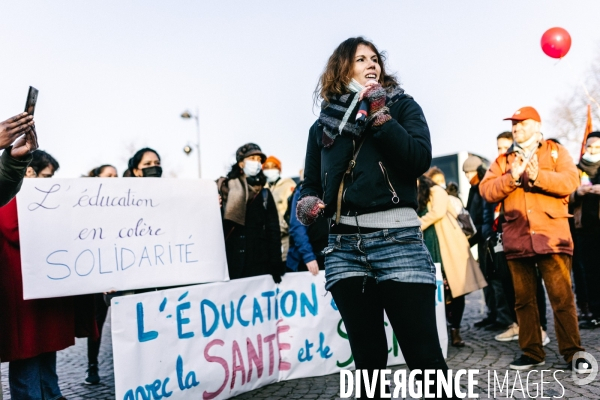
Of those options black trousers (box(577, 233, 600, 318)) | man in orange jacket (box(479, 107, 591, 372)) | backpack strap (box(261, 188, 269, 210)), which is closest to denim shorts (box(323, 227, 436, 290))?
man in orange jacket (box(479, 107, 591, 372))

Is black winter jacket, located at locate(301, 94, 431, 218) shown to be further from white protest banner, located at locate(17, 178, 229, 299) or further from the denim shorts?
white protest banner, located at locate(17, 178, 229, 299)

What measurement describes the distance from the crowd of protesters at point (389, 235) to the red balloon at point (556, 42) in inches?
74.4

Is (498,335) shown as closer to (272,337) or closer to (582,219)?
(582,219)

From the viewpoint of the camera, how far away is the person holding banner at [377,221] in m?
2.13

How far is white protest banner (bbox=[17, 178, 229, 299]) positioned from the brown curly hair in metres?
1.93

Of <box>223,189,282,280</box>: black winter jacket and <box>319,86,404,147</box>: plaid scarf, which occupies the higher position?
<box>319,86,404,147</box>: plaid scarf

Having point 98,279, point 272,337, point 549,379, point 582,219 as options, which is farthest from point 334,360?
point 582,219

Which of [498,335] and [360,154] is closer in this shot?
[360,154]

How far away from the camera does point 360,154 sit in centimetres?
229

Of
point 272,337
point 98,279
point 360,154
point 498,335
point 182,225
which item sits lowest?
point 498,335

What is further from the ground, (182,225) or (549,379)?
(182,225)

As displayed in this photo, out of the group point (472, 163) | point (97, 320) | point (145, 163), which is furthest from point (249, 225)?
point (472, 163)

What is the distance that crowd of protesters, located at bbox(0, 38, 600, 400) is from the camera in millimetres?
2230

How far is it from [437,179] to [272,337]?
3035 millimetres
